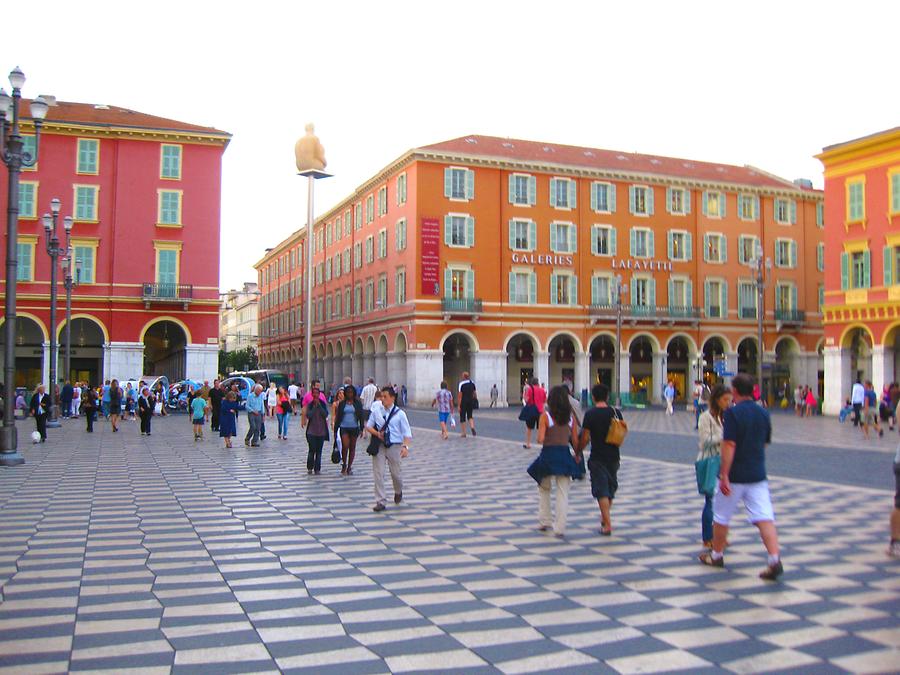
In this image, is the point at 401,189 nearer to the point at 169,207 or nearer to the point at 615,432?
the point at 169,207

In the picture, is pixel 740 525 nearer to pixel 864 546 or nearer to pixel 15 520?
pixel 864 546

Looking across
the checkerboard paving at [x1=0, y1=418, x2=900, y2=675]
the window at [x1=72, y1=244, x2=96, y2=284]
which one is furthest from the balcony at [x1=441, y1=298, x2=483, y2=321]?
the checkerboard paving at [x1=0, y1=418, x2=900, y2=675]

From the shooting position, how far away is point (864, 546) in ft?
31.0

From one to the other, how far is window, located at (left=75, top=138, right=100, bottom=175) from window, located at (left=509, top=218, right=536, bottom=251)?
23.6m

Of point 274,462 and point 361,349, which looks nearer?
point 274,462

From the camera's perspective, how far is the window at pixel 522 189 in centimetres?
5531

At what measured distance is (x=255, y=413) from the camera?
2331cm

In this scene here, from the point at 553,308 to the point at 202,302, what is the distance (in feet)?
68.7

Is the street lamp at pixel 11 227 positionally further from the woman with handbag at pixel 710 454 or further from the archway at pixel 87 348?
the archway at pixel 87 348

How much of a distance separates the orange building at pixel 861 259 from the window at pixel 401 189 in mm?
23630

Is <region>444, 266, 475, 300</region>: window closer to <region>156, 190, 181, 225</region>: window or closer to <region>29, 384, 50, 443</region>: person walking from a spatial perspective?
<region>156, 190, 181, 225</region>: window

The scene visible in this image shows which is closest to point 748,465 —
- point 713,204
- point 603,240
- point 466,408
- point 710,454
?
point 710,454

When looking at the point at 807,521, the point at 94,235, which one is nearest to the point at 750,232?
the point at 94,235

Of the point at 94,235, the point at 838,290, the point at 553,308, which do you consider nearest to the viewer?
the point at 838,290
